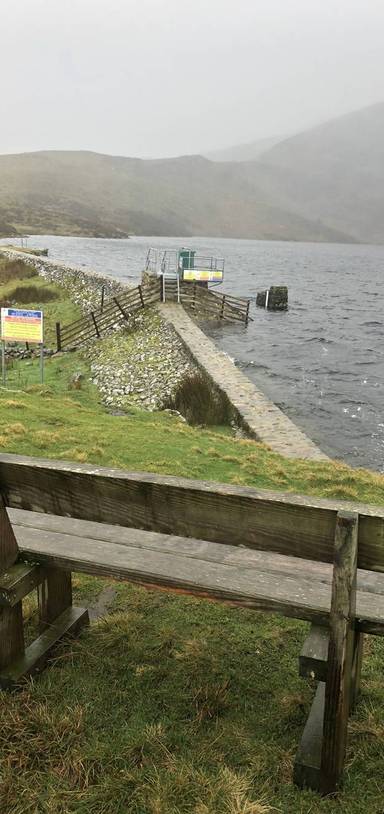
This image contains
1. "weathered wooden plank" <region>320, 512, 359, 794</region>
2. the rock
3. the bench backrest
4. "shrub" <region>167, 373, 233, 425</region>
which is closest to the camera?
"weathered wooden plank" <region>320, 512, 359, 794</region>

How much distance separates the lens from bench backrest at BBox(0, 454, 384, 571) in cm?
249

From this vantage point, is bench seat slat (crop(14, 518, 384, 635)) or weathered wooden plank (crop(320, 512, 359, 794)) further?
bench seat slat (crop(14, 518, 384, 635))

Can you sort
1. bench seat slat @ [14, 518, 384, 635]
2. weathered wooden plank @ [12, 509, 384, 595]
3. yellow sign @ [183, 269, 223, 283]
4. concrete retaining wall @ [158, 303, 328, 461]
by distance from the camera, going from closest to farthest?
bench seat slat @ [14, 518, 384, 635] → weathered wooden plank @ [12, 509, 384, 595] → concrete retaining wall @ [158, 303, 328, 461] → yellow sign @ [183, 269, 223, 283]

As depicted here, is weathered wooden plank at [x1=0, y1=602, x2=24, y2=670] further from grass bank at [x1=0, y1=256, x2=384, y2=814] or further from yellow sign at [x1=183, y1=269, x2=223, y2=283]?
yellow sign at [x1=183, y1=269, x2=223, y2=283]

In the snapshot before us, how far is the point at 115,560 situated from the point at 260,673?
4.06ft

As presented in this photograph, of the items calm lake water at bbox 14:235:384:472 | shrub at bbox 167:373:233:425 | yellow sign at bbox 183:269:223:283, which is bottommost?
calm lake water at bbox 14:235:384:472

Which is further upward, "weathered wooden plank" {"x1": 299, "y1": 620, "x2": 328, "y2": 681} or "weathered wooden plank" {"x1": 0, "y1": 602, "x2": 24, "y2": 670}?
"weathered wooden plank" {"x1": 299, "y1": 620, "x2": 328, "y2": 681}

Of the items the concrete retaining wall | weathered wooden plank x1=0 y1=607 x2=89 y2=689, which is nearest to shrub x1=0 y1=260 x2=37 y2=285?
the concrete retaining wall

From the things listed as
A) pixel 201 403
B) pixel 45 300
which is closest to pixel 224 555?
pixel 201 403

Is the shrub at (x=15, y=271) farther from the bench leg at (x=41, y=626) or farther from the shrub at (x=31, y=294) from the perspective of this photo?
the bench leg at (x=41, y=626)

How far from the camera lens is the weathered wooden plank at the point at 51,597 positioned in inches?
150

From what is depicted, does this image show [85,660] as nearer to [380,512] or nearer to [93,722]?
[93,722]

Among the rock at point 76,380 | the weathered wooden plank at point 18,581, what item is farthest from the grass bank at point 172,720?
the rock at point 76,380

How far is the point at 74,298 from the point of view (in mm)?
32188
